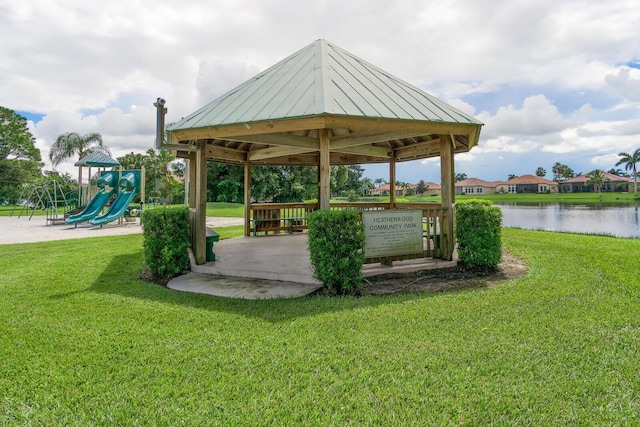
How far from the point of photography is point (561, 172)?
9475 cm

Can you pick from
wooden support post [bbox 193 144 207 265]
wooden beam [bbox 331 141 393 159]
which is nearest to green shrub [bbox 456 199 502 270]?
wooden beam [bbox 331 141 393 159]

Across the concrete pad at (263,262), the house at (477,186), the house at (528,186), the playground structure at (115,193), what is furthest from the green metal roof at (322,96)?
the house at (528,186)

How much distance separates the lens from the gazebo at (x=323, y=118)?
511 cm

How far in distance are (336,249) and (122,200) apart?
16.6m

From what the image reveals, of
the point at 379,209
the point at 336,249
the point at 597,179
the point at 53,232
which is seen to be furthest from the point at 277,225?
the point at 597,179

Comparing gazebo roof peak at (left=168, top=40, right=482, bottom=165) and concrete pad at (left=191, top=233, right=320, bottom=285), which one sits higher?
gazebo roof peak at (left=168, top=40, right=482, bottom=165)

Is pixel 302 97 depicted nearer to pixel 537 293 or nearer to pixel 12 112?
pixel 537 293

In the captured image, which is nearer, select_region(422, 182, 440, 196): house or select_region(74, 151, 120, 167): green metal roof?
select_region(74, 151, 120, 167): green metal roof

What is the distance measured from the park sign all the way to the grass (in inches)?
52.0

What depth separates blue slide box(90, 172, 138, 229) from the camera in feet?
52.9

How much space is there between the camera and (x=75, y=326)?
367cm

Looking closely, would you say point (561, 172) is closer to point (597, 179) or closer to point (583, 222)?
point (597, 179)

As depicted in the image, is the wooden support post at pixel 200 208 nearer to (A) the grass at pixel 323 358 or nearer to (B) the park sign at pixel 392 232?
(A) the grass at pixel 323 358

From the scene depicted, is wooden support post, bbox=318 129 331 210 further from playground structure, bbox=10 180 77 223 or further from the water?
playground structure, bbox=10 180 77 223
